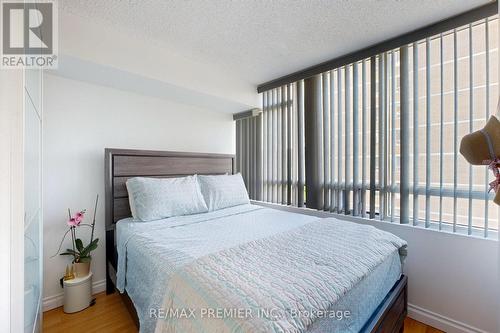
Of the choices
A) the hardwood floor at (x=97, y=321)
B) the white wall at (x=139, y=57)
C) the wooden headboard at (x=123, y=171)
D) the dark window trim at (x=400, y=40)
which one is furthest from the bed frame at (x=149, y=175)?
the dark window trim at (x=400, y=40)

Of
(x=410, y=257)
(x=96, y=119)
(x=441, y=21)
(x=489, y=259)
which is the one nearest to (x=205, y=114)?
(x=96, y=119)

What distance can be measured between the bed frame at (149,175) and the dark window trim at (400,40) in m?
1.55

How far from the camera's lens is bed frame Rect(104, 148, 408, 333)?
1346mm

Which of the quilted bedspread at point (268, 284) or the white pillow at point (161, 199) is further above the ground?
the white pillow at point (161, 199)

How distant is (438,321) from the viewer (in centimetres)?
175

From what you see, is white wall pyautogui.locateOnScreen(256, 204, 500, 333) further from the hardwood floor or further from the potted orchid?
the potted orchid

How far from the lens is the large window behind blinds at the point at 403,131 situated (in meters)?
1.65

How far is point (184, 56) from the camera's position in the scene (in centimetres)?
235

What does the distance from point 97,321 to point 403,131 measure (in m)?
2.99

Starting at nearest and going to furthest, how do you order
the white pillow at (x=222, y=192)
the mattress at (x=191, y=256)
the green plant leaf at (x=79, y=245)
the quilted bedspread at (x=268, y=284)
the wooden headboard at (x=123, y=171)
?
the quilted bedspread at (x=268, y=284) < the mattress at (x=191, y=256) < the green plant leaf at (x=79, y=245) < the wooden headboard at (x=123, y=171) < the white pillow at (x=222, y=192)

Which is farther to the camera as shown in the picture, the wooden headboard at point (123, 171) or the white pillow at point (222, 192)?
the white pillow at point (222, 192)

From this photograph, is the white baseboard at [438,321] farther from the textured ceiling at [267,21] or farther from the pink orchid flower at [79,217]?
the pink orchid flower at [79,217]

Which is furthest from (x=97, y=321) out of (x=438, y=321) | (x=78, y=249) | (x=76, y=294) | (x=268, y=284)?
(x=438, y=321)

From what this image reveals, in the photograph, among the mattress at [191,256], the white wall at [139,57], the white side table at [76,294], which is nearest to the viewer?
the mattress at [191,256]
